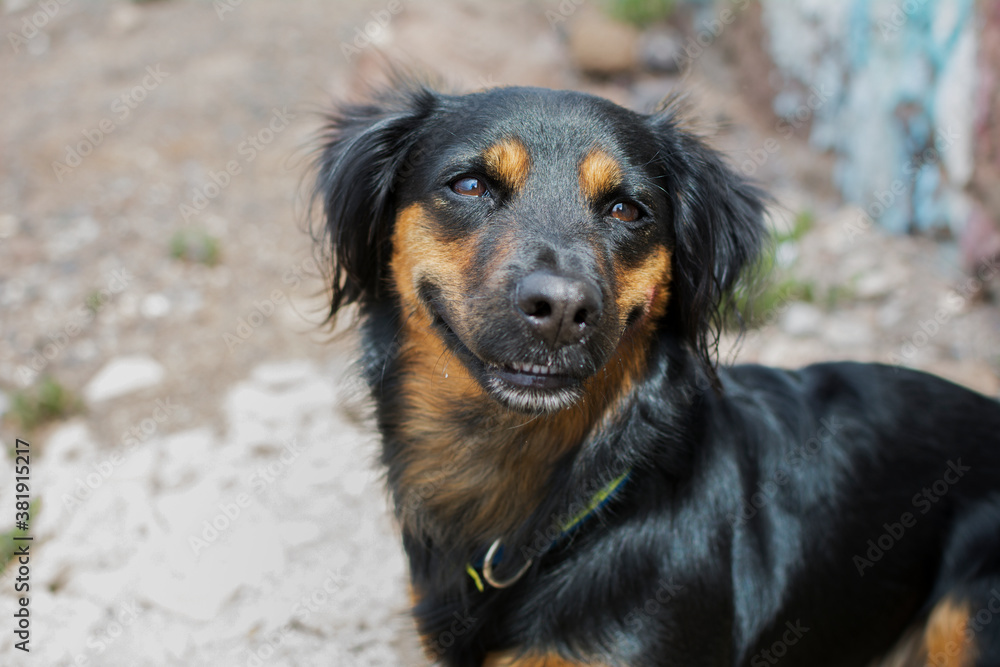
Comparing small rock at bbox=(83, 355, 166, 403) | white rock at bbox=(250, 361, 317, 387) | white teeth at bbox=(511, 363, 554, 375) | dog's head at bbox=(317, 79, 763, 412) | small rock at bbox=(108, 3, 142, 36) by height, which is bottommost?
small rock at bbox=(83, 355, 166, 403)

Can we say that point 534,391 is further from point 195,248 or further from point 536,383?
point 195,248

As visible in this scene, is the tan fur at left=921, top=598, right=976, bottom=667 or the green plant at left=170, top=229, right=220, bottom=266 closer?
the tan fur at left=921, top=598, right=976, bottom=667

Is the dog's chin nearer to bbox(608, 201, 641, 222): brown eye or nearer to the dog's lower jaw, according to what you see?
the dog's lower jaw

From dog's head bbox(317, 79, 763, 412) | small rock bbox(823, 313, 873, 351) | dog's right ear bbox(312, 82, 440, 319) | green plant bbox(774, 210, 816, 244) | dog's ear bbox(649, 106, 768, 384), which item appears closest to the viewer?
dog's head bbox(317, 79, 763, 412)

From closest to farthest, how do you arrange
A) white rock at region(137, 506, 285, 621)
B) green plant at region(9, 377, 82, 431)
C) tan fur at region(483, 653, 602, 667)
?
tan fur at region(483, 653, 602, 667)
white rock at region(137, 506, 285, 621)
green plant at region(9, 377, 82, 431)

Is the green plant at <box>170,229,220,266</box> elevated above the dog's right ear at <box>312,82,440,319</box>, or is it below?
below

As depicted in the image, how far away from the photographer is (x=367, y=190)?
8.61 ft

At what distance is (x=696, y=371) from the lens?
2516 mm

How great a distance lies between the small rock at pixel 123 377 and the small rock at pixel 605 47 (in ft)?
16.5

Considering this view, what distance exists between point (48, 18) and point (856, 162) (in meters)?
7.83

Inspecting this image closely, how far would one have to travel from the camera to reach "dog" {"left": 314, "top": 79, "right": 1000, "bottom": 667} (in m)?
2.24

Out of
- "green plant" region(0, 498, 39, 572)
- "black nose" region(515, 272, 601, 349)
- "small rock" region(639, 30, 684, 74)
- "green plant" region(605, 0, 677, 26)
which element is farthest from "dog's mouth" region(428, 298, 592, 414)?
"green plant" region(605, 0, 677, 26)

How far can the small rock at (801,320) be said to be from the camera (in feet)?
16.0

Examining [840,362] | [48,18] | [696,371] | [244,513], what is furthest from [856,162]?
[48,18]
